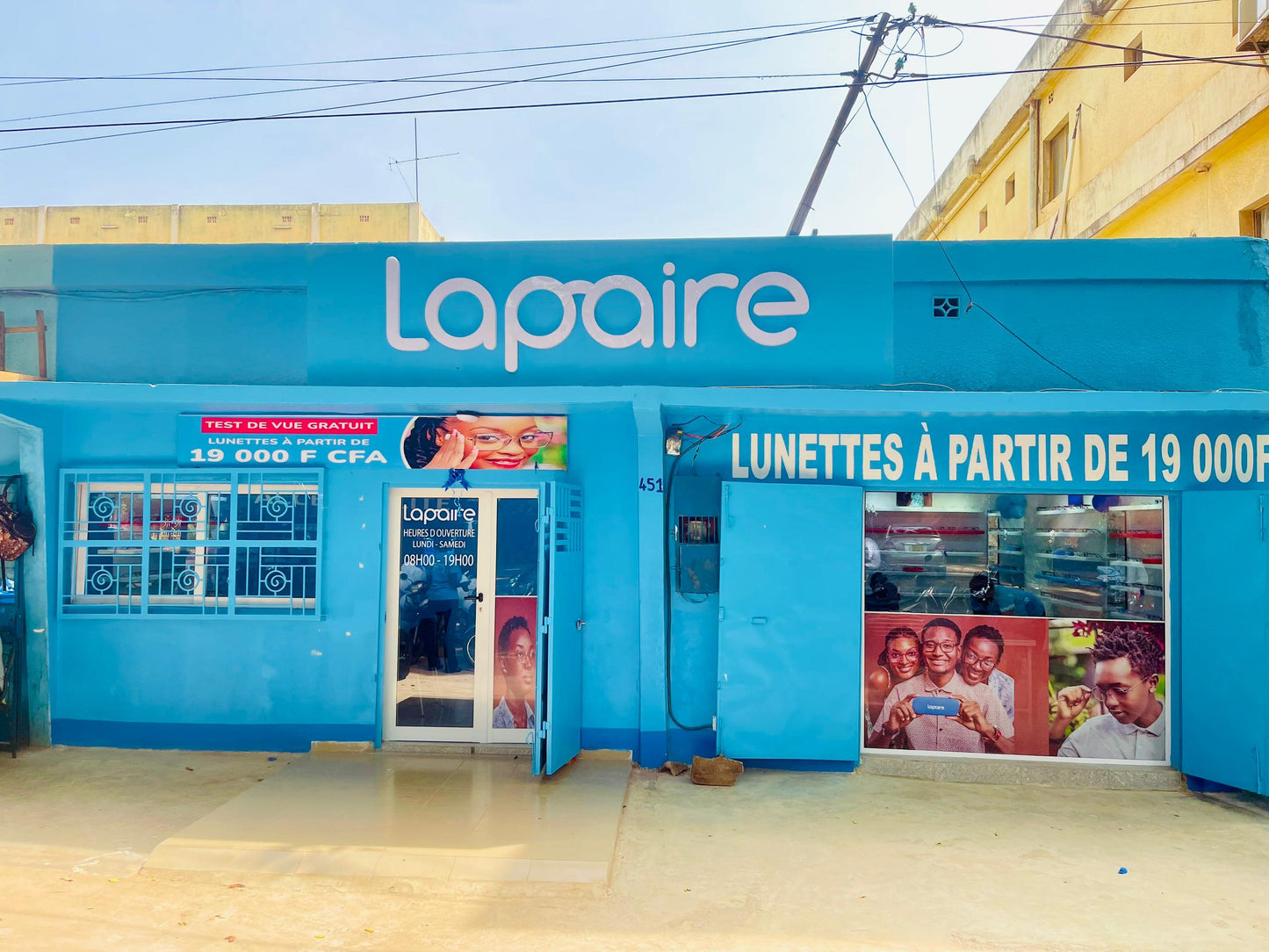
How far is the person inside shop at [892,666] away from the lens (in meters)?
6.85

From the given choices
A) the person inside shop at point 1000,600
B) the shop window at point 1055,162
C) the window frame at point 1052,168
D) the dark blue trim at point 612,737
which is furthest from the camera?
the shop window at point 1055,162

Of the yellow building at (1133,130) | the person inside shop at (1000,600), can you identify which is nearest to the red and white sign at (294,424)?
the person inside shop at (1000,600)

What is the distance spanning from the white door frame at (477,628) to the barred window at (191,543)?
0.58 meters

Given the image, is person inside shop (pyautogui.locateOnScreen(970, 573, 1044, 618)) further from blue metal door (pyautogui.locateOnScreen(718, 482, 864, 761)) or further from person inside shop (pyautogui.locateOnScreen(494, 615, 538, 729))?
person inside shop (pyautogui.locateOnScreen(494, 615, 538, 729))

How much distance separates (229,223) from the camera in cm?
2328

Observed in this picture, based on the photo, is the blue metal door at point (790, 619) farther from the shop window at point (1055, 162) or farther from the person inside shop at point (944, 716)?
the shop window at point (1055, 162)

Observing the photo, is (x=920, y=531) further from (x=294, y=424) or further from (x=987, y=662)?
(x=294, y=424)

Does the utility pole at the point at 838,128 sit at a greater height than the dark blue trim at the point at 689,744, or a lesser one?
greater

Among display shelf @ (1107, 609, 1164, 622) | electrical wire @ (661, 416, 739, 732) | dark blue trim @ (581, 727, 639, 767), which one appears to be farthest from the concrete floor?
display shelf @ (1107, 609, 1164, 622)

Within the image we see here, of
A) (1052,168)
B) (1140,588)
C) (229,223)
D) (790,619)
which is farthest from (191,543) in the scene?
(229,223)

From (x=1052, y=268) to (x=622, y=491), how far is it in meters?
3.69

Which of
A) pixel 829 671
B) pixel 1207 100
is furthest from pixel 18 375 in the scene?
pixel 1207 100

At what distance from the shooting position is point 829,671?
21.7 ft

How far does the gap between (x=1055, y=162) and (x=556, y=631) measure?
13.9m
